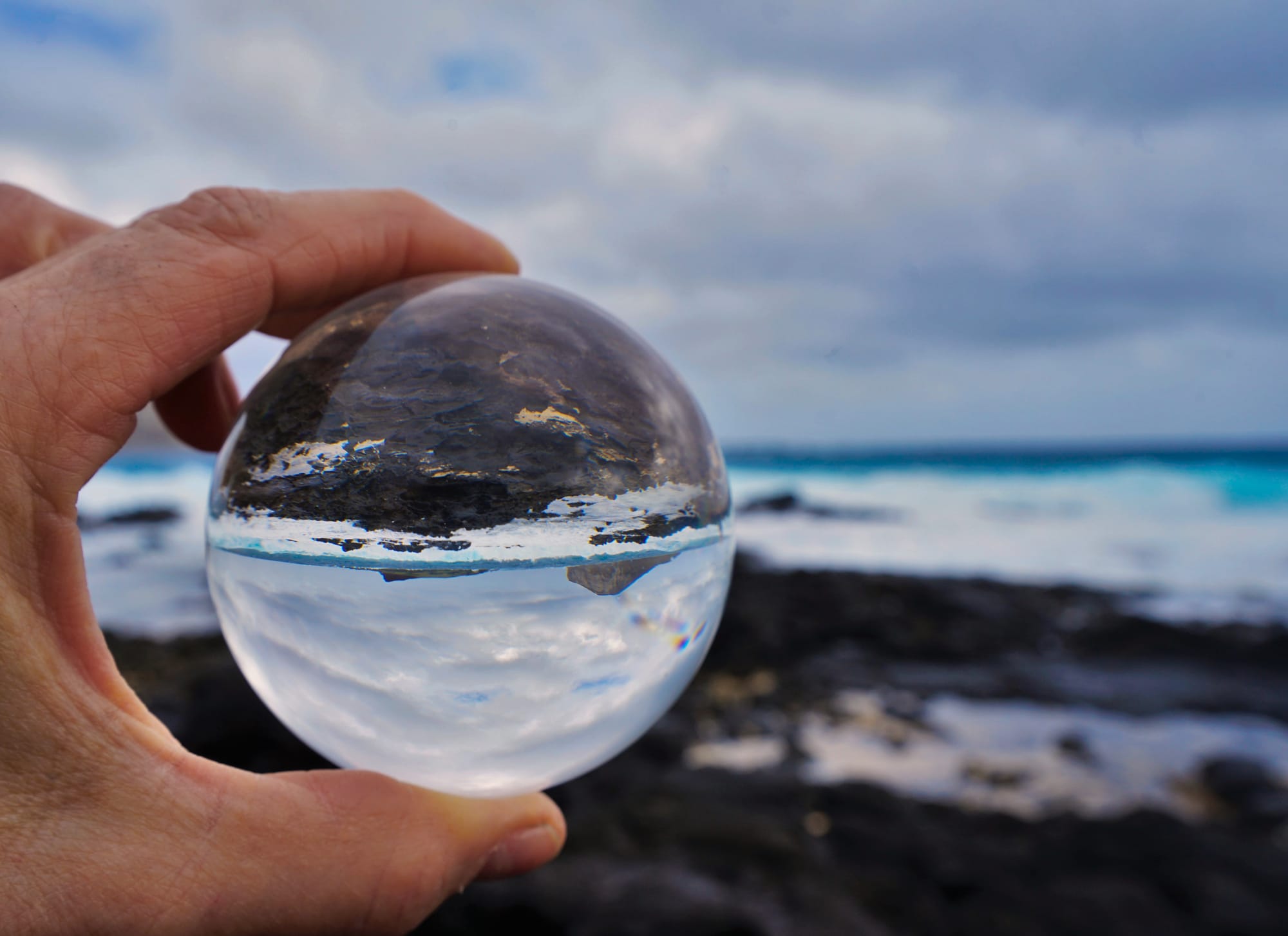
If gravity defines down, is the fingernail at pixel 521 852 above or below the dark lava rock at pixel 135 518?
above

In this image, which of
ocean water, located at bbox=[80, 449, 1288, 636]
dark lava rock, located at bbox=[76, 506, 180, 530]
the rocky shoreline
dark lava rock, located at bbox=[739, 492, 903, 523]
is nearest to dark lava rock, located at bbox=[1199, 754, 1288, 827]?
the rocky shoreline

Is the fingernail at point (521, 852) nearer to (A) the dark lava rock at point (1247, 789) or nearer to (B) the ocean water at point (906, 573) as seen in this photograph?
(B) the ocean water at point (906, 573)

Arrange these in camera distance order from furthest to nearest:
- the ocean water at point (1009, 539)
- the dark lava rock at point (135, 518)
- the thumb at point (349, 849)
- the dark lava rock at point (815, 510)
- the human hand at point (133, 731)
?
the dark lava rock at point (815, 510) → the dark lava rock at point (135, 518) → the ocean water at point (1009, 539) → the thumb at point (349, 849) → the human hand at point (133, 731)

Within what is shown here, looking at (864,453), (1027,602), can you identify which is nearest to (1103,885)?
(1027,602)

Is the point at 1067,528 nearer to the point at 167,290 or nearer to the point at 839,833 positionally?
the point at 839,833

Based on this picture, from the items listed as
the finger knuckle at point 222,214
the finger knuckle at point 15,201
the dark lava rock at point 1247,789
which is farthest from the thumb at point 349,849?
the dark lava rock at point 1247,789

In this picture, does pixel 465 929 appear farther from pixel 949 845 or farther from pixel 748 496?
pixel 748 496

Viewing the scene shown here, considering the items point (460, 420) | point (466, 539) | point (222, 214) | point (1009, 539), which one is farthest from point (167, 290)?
point (1009, 539)
